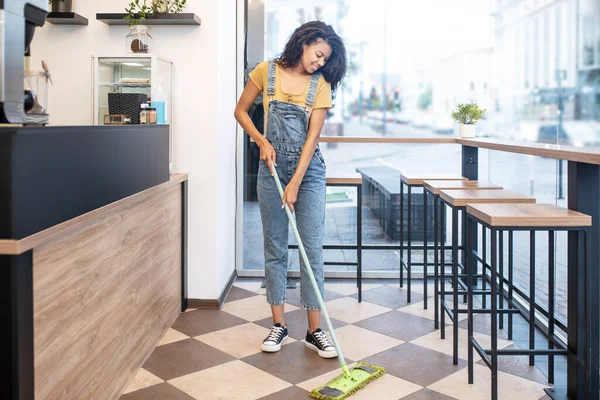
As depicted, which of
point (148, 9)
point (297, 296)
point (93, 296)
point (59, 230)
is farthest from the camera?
point (297, 296)

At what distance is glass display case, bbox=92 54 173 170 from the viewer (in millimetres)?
3104

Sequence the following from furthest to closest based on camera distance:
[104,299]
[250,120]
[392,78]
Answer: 1. [392,78]
2. [250,120]
3. [104,299]

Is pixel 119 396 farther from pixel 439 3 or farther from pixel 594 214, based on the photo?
pixel 439 3

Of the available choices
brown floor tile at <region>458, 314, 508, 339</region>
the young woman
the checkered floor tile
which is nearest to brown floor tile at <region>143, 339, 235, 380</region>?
the checkered floor tile

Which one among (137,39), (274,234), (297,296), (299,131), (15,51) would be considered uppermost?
(137,39)

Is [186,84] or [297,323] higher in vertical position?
[186,84]

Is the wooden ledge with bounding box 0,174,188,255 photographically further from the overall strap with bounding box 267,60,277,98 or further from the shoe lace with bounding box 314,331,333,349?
the shoe lace with bounding box 314,331,333,349

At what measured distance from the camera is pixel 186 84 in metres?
3.45

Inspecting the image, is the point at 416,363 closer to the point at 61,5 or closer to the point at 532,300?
the point at 532,300

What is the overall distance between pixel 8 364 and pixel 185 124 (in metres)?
2.09

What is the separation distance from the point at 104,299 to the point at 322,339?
1.04 m

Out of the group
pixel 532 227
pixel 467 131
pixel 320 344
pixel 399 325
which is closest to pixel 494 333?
pixel 532 227

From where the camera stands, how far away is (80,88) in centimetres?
344

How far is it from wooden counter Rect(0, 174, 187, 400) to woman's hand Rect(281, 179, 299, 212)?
0.55m
